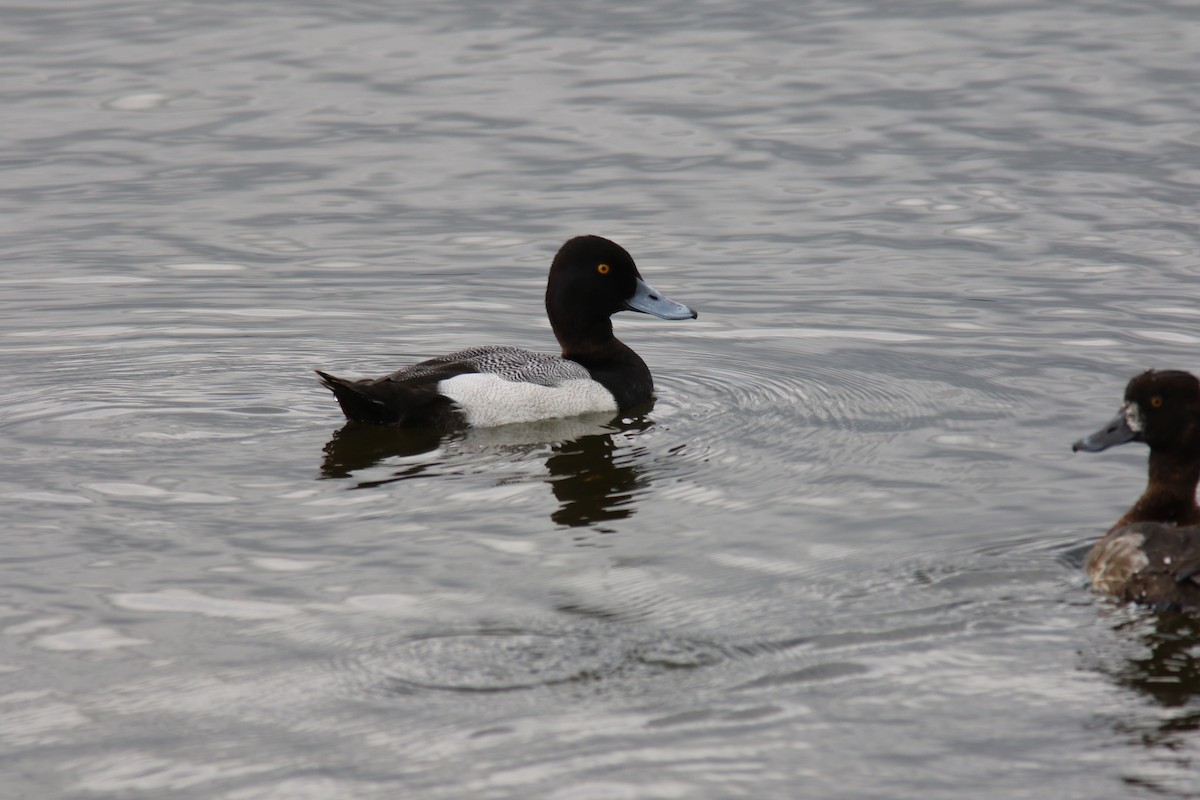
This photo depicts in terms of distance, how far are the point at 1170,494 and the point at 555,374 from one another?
13.7ft

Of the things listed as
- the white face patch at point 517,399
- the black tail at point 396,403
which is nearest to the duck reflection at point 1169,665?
the white face patch at point 517,399

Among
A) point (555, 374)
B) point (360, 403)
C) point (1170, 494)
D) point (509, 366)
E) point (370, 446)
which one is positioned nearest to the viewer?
point (1170, 494)

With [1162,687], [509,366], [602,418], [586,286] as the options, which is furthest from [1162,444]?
[586,286]

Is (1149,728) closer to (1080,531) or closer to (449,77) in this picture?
(1080,531)

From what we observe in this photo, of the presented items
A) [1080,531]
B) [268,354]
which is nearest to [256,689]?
[1080,531]

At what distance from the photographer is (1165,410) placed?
25.8ft

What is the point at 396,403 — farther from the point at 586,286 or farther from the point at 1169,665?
the point at 1169,665

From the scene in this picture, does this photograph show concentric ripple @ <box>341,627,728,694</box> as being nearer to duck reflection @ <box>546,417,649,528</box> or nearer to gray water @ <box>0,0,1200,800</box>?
gray water @ <box>0,0,1200,800</box>

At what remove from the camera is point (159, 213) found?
1548 cm

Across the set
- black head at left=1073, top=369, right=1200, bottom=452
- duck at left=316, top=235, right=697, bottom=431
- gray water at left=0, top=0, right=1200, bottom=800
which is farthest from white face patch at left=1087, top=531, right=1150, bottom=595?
duck at left=316, top=235, right=697, bottom=431

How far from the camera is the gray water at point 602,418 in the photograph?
613cm

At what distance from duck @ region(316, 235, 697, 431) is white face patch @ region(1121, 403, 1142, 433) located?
3634 millimetres

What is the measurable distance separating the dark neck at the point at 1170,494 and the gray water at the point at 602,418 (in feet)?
1.01

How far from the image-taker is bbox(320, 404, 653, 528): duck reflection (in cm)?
895
